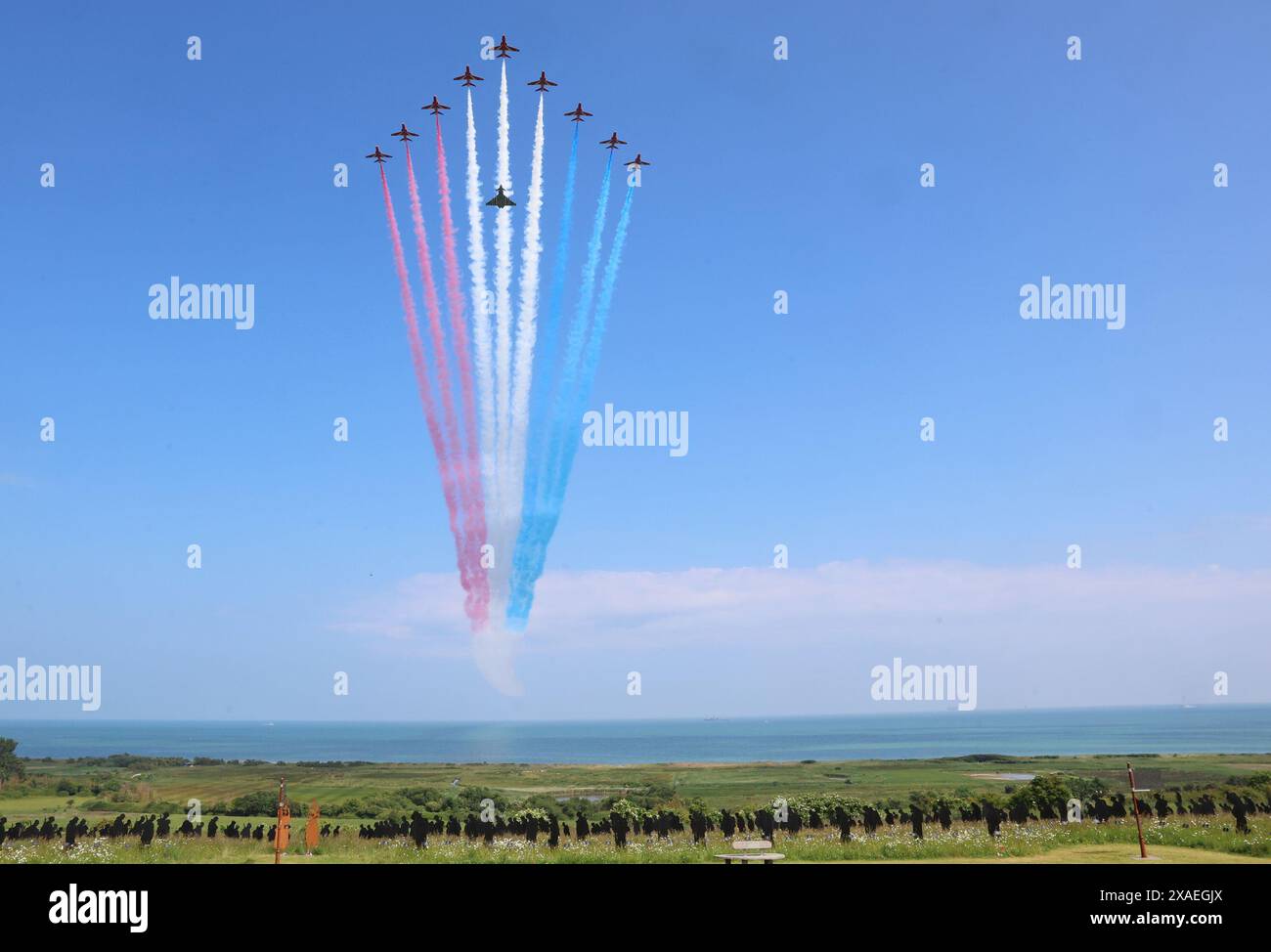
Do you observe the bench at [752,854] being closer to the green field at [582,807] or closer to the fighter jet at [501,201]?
the green field at [582,807]

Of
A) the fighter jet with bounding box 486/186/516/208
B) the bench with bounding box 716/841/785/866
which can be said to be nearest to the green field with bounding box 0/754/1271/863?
the bench with bounding box 716/841/785/866

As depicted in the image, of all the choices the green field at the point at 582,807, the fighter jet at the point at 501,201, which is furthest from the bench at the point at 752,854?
the fighter jet at the point at 501,201

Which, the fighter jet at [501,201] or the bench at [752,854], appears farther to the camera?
the fighter jet at [501,201]

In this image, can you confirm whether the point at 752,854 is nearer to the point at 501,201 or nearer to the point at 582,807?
the point at 582,807

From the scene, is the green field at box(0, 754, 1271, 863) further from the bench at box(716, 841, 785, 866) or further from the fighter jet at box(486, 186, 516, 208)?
the fighter jet at box(486, 186, 516, 208)
